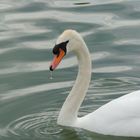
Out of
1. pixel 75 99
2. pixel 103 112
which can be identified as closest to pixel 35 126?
pixel 75 99

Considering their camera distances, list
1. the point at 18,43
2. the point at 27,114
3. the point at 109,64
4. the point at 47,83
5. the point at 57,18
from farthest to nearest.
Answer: the point at 57,18 → the point at 18,43 → the point at 109,64 → the point at 47,83 → the point at 27,114

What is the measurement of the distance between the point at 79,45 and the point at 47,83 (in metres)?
1.88

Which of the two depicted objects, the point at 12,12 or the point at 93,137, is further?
the point at 12,12

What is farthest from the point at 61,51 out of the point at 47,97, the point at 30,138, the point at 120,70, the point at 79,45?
the point at 120,70

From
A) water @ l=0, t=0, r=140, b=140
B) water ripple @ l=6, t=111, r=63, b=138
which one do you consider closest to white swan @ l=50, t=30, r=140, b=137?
water @ l=0, t=0, r=140, b=140

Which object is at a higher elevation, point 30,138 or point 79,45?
point 79,45

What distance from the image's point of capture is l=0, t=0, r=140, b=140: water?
27.4 feet

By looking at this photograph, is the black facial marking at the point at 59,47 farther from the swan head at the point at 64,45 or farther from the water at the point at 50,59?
the water at the point at 50,59

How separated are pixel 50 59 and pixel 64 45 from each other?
3096 mm

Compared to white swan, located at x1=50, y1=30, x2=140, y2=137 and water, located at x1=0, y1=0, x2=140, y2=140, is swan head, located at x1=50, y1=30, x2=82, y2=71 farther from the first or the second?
water, located at x1=0, y1=0, x2=140, y2=140

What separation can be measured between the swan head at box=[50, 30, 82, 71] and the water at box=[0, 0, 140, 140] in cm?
85

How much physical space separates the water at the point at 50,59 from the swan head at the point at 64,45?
2.78 ft

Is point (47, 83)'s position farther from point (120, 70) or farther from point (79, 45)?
point (79, 45)

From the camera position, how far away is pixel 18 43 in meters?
11.6
